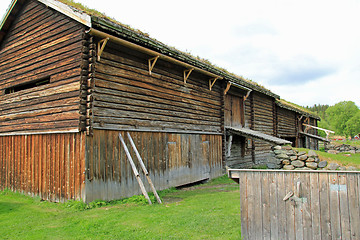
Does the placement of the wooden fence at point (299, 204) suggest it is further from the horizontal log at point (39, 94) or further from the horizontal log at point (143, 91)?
the horizontal log at point (39, 94)

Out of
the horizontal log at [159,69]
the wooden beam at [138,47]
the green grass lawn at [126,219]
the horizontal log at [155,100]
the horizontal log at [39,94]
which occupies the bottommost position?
the green grass lawn at [126,219]

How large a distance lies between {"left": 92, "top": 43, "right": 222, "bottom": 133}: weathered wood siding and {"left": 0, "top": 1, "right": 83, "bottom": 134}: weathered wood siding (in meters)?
0.87

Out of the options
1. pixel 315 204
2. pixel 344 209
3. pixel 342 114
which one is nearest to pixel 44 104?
pixel 315 204

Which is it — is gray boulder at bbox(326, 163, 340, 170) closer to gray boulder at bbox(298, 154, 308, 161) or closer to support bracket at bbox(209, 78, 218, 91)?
gray boulder at bbox(298, 154, 308, 161)

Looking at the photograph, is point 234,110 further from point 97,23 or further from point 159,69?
point 97,23

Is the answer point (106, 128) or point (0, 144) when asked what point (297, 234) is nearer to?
point (106, 128)

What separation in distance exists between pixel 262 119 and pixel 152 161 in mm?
12697

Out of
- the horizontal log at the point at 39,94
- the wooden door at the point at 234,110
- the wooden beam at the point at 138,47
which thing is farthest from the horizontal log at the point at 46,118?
the wooden door at the point at 234,110

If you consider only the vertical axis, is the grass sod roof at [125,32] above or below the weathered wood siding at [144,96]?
above

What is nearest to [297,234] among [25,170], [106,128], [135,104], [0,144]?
[106,128]

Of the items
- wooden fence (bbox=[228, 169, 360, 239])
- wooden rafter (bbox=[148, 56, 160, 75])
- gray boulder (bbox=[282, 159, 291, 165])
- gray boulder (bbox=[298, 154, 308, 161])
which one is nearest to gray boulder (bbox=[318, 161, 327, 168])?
gray boulder (bbox=[298, 154, 308, 161])

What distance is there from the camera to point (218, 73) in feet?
48.5

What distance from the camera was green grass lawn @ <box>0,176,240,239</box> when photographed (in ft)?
19.5

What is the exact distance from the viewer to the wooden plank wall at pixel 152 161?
8.70 m
